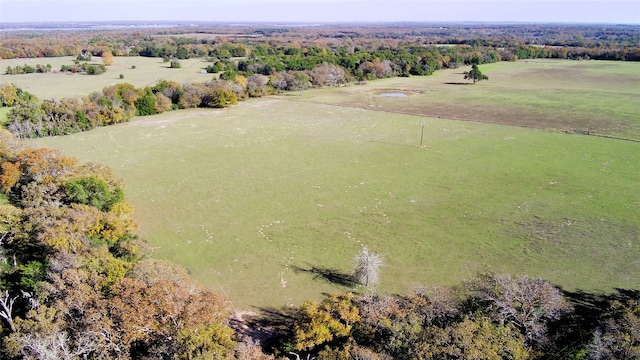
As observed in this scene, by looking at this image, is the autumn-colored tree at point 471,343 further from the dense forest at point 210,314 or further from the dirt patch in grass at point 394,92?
the dirt patch in grass at point 394,92

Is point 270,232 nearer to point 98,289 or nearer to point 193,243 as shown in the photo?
point 193,243

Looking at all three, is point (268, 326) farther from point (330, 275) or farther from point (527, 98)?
point (527, 98)

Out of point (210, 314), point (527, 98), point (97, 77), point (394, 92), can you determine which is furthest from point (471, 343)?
point (97, 77)

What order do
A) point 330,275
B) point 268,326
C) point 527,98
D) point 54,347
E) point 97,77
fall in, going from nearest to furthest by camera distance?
point 54,347 → point 268,326 → point 330,275 → point 527,98 → point 97,77

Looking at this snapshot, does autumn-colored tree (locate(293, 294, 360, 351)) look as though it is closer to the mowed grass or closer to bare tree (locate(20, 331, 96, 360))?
the mowed grass

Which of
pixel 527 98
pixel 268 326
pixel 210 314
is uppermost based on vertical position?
pixel 527 98

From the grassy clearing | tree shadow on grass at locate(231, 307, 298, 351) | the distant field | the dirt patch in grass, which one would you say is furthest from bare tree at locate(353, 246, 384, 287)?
the distant field
